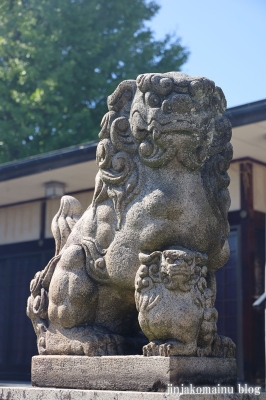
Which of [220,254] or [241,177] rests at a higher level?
[241,177]

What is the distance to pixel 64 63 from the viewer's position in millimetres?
14695

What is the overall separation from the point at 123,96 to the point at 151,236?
2.64 ft

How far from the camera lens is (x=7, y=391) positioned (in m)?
3.59

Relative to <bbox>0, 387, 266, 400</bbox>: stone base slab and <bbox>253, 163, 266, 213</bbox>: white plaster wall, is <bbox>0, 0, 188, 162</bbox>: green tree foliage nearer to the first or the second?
<bbox>253, 163, 266, 213</bbox>: white plaster wall

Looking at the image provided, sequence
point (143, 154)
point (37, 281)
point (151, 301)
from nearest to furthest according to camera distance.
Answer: point (151, 301), point (143, 154), point (37, 281)

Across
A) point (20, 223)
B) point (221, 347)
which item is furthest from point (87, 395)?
point (20, 223)

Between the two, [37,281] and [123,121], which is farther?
[37,281]

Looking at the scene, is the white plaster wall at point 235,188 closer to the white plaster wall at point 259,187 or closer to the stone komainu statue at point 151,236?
the white plaster wall at point 259,187

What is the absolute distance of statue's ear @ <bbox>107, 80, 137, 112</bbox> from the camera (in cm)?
357

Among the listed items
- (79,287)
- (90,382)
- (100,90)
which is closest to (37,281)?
(79,287)

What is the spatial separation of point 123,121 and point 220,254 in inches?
34.1

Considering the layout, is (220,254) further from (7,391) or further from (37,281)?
(7,391)

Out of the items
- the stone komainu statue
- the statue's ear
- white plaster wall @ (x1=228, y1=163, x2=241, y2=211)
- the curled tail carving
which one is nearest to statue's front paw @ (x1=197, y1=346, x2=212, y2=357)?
the stone komainu statue

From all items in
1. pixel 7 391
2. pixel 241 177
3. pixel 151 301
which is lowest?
pixel 7 391
